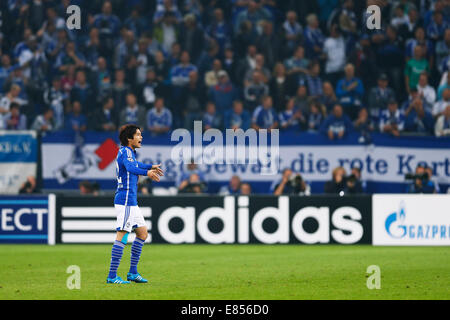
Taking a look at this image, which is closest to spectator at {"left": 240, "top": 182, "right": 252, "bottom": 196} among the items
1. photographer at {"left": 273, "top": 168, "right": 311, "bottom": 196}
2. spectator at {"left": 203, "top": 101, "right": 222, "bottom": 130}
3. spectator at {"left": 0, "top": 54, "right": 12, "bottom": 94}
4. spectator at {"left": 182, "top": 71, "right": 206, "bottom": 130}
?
photographer at {"left": 273, "top": 168, "right": 311, "bottom": 196}

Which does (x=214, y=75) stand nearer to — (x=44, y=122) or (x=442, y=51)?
(x=44, y=122)

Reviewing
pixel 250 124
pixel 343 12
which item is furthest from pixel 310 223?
pixel 343 12

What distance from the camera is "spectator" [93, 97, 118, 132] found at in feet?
69.5

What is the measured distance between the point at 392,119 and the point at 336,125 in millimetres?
1504

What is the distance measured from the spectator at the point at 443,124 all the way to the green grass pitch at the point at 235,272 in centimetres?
343

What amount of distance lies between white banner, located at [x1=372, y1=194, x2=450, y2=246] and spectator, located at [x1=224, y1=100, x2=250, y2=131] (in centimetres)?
389

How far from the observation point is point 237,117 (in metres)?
21.3

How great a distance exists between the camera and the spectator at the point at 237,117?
21188 mm

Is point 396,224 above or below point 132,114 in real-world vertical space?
below

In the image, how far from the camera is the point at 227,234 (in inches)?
748

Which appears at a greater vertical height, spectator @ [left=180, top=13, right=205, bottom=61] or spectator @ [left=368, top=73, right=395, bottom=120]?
spectator @ [left=180, top=13, right=205, bottom=61]

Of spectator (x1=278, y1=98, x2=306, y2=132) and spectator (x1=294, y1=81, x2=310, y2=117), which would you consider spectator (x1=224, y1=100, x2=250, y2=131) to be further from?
spectator (x1=294, y1=81, x2=310, y2=117)

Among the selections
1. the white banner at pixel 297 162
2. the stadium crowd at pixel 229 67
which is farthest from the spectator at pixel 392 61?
the white banner at pixel 297 162

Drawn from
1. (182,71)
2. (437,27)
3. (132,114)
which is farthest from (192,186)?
(437,27)
